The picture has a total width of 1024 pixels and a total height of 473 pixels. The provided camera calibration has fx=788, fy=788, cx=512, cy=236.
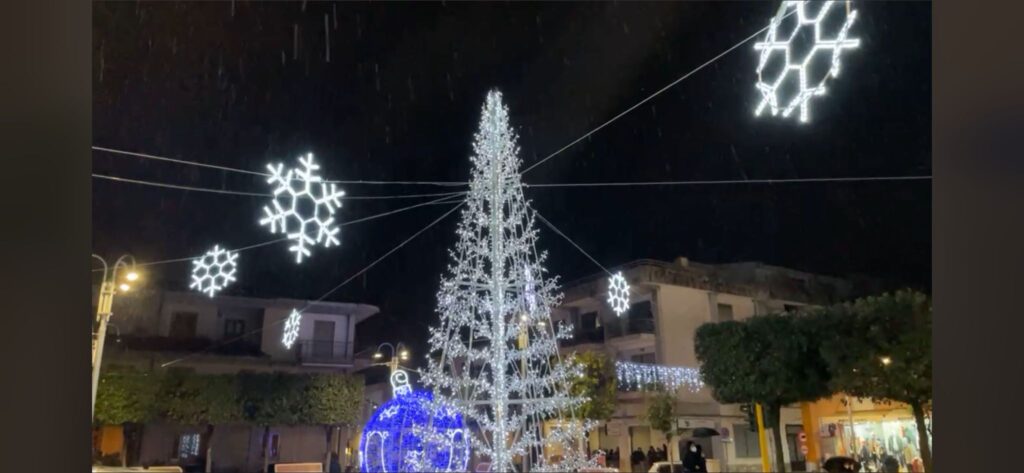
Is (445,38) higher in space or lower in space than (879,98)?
higher

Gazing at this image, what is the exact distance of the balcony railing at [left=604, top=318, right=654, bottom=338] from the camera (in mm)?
5387

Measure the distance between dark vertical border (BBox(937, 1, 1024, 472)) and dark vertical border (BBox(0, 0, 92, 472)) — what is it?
2.33 feet

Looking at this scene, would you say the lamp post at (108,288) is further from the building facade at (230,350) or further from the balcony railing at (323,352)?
the balcony railing at (323,352)

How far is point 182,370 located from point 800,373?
4.35 m

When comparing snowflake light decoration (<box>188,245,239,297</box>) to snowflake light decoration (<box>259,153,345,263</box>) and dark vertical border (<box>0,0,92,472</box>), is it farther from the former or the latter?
dark vertical border (<box>0,0,92,472</box>)

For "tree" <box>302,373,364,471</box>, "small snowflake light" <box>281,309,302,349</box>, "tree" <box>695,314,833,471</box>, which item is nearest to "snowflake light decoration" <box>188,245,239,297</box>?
"small snowflake light" <box>281,309,302,349</box>

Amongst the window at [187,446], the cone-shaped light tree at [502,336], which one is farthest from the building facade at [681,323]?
the window at [187,446]

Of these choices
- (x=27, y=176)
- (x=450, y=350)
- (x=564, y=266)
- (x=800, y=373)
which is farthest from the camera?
(x=800, y=373)

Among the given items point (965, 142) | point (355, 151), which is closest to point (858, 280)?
point (355, 151)

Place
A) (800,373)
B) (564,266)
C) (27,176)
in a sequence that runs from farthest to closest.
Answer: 1. (800,373)
2. (564,266)
3. (27,176)

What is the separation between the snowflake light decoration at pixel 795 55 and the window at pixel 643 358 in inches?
70.9

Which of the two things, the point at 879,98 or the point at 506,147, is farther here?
the point at 879,98

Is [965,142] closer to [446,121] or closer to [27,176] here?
[27,176]

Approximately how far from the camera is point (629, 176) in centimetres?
573
